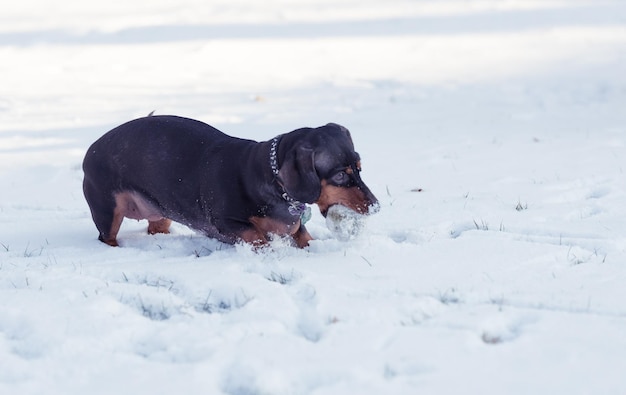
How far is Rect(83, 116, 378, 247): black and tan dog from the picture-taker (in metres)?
4.04

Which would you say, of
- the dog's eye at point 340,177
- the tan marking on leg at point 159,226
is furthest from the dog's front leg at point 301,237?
the tan marking on leg at point 159,226

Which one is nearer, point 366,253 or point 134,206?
point 366,253

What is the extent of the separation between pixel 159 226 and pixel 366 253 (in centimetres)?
141

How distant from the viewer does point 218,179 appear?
4.39m

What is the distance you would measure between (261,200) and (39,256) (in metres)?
1.11

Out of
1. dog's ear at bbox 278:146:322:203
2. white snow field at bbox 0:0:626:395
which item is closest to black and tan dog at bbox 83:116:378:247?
dog's ear at bbox 278:146:322:203

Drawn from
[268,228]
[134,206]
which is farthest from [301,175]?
Answer: [134,206]

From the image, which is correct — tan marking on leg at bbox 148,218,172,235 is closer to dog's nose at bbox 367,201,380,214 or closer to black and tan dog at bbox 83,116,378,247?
black and tan dog at bbox 83,116,378,247

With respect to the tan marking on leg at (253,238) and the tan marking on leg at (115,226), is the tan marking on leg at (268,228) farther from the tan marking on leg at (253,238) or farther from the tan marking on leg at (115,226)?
the tan marking on leg at (115,226)

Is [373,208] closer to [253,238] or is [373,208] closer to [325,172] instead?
[325,172]

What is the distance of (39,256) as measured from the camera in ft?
14.4

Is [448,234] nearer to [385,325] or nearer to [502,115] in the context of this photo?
[385,325]

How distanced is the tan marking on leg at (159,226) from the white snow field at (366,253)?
113 millimetres

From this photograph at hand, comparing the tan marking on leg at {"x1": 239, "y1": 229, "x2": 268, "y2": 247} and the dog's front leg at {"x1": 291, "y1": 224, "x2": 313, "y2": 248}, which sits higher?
the tan marking on leg at {"x1": 239, "y1": 229, "x2": 268, "y2": 247}
